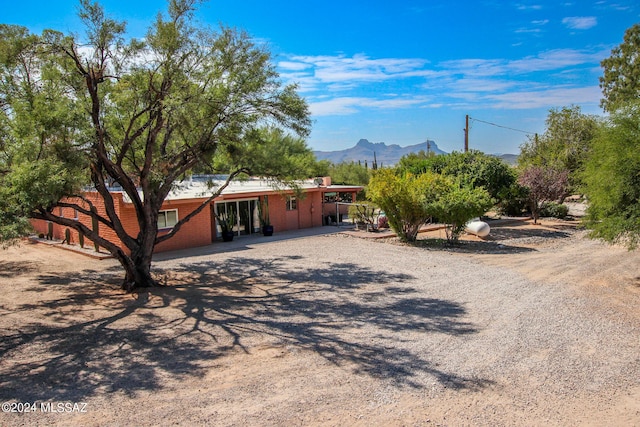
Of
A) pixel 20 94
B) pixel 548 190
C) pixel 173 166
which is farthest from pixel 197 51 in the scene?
pixel 548 190

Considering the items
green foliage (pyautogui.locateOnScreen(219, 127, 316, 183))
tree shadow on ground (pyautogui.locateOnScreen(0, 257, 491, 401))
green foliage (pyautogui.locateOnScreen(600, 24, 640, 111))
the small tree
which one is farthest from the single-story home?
green foliage (pyautogui.locateOnScreen(600, 24, 640, 111))

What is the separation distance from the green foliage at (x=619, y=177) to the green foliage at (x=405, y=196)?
7488 mm

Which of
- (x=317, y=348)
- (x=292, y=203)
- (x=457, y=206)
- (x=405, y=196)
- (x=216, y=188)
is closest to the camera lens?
(x=317, y=348)

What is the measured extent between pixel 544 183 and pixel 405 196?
11586mm

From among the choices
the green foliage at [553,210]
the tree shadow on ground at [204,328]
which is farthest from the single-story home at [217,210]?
the green foliage at [553,210]

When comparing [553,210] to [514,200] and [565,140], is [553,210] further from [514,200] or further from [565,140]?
[565,140]

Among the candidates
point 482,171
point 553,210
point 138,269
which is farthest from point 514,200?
point 138,269

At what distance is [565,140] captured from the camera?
36875 mm

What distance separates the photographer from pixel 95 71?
446 inches

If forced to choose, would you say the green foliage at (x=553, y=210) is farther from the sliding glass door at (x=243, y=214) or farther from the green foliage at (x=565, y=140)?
the sliding glass door at (x=243, y=214)

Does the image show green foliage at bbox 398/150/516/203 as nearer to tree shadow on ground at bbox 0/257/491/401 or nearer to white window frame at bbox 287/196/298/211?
white window frame at bbox 287/196/298/211

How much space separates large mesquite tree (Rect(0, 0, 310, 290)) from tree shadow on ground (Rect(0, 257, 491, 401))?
1.94 m

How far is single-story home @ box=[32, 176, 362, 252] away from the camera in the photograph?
18.2 metres

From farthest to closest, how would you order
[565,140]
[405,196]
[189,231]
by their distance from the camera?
[565,140], [189,231], [405,196]
